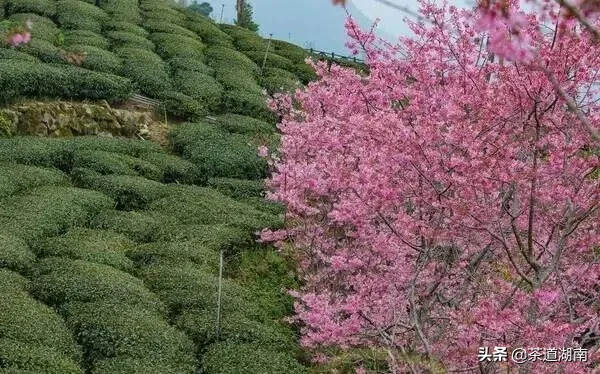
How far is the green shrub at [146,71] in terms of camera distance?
27547mm

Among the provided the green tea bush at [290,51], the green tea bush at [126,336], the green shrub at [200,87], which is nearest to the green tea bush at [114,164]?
the green shrub at [200,87]

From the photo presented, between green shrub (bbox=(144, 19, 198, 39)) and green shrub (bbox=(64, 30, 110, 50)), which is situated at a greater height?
green shrub (bbox=(144, 19, 198, 39))

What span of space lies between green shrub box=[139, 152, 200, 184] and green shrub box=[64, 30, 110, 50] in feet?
30.7

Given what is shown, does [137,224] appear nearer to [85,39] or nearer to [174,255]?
[174,255]

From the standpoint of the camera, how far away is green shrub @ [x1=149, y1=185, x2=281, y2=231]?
1778 cm

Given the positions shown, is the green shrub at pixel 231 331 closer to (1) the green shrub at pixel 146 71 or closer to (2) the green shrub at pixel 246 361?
(2) the green shrub at pixel 246 361

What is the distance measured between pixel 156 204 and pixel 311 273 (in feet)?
19.3

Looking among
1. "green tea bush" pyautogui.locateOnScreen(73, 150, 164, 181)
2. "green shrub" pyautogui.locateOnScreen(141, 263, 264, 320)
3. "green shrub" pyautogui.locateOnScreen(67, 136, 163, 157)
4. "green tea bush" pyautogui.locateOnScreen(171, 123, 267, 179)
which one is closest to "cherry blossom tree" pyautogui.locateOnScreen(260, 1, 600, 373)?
"green shrub" pyautogui.locateOnScreen(141, 263, 264, 320)

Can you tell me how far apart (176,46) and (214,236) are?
18.0 metres

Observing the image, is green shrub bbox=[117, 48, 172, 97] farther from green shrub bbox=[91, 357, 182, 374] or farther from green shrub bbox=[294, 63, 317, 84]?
green shrub bbox=[91, 357, 182, 374]

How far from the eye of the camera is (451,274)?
11148 mm

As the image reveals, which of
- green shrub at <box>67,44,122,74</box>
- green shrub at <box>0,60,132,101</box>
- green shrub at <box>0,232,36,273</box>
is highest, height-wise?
green shrub at <box>67,44,122,74</box>

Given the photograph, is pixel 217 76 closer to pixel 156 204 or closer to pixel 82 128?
pixel 82 128

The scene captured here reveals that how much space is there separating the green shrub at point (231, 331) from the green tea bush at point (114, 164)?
839cm
